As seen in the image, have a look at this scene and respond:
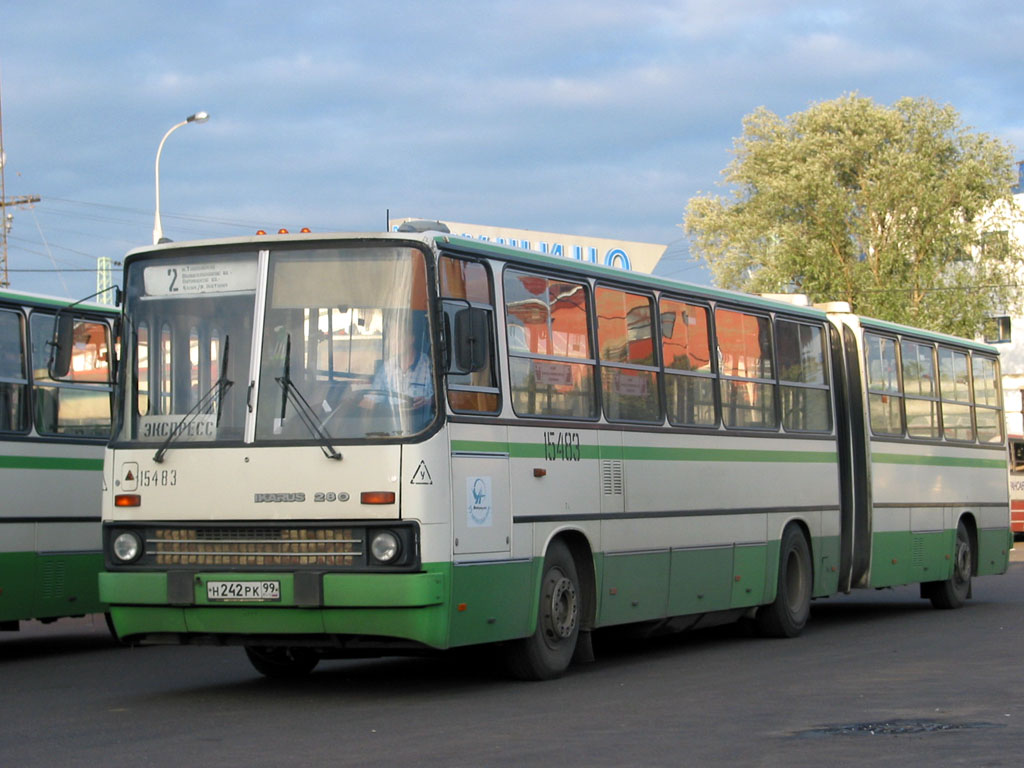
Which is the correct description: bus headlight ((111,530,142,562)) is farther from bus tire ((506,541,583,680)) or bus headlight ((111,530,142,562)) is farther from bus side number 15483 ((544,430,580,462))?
bus side number 15483 ((544,430,580,462))

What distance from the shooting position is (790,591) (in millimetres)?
16156

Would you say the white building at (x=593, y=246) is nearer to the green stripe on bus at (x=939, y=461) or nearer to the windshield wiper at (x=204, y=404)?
the green stripe on bus at (x=939, y=461)

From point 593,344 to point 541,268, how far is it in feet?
2.81

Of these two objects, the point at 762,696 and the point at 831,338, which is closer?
the point at 762,696

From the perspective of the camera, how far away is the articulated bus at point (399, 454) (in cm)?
1038

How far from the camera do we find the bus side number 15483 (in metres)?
11.9

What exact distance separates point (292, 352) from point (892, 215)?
40.5 m

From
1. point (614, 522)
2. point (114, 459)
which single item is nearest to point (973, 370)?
point (614, 522)

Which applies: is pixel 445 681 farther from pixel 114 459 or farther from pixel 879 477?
pixel 879 477

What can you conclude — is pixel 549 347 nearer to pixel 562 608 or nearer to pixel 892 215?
pixel 562 608

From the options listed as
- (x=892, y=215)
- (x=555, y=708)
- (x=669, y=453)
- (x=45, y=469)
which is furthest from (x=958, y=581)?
(x=892, y=215)

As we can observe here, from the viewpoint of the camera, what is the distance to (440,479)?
10.4 m

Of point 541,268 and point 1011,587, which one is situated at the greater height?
point 541,268

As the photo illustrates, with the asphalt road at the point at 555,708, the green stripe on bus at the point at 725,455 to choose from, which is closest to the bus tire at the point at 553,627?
the asphalt road at the point at 555,708
